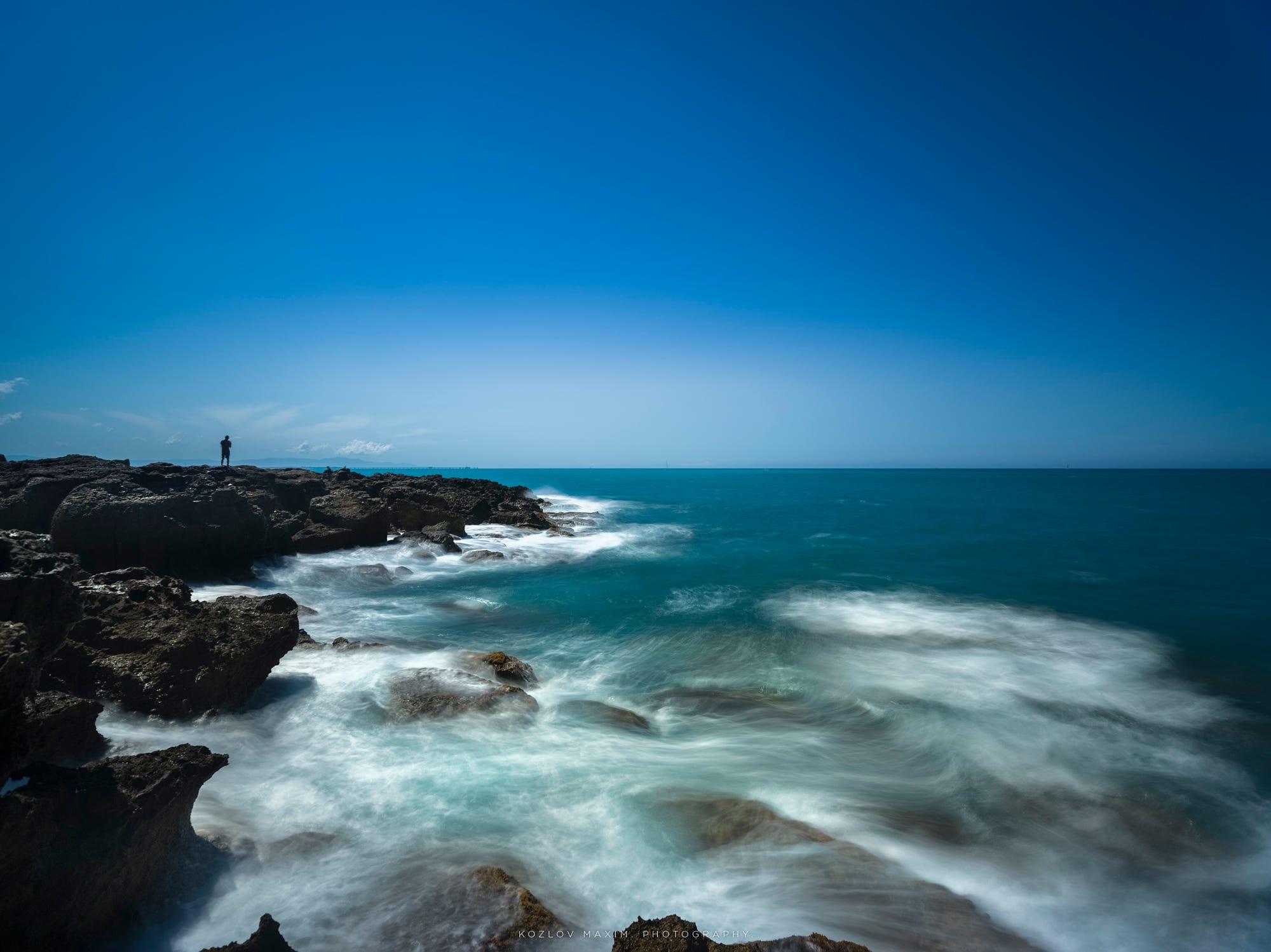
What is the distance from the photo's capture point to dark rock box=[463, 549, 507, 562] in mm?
20219

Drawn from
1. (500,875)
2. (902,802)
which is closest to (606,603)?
(902,802)

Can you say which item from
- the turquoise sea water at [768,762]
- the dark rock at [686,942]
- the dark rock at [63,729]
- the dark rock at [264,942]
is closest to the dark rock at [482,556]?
the turquoise sea water at [768,762]

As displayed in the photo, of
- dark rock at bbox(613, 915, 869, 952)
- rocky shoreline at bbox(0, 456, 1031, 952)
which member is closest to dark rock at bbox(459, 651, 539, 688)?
rocky shoreline at bbox(0, 456, 1031, 952)

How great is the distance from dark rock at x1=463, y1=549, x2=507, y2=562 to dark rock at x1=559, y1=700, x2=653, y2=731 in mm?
12129

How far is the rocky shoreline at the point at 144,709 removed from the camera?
3604 millimetres

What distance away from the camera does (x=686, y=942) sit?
358 cm

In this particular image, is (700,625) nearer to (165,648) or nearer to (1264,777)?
(1264,777)

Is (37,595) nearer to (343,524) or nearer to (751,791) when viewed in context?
(751,791)

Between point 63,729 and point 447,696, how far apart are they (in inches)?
150

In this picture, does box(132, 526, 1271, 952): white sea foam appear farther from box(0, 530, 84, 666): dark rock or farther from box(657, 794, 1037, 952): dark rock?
box(0, 530, 84, 666): dark rock

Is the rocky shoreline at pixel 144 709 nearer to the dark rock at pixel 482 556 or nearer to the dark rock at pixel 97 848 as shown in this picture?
the dark rock at pixel 97 848

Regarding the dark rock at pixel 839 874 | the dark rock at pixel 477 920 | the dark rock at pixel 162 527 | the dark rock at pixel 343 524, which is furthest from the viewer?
the dark rock at pixel 343 524

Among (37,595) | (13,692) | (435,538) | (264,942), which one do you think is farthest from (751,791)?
(435,538)

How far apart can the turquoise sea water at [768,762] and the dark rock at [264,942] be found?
0.69m
